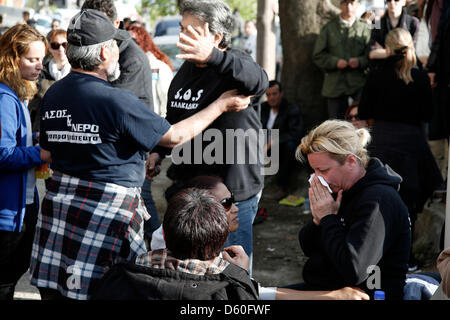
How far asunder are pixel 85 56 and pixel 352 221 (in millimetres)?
1421

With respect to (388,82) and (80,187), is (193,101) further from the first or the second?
(388,82)

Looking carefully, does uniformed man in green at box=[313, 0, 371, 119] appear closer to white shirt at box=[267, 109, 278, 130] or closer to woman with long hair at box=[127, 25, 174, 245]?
white shirt at box=[267, 109, 278, 130]

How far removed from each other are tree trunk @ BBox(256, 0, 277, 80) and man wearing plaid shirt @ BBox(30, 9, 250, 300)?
6.03m

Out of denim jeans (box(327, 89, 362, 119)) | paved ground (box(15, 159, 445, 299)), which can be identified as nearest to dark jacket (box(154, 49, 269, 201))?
paved ground (box(15, 159, 445, 299))

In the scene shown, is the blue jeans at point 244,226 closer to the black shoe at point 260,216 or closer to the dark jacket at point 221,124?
the dark jacket at point 221,124

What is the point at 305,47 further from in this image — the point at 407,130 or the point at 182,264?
the point at 182,264

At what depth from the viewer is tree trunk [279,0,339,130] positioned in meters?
7.26

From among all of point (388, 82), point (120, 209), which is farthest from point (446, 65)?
point (120, 209)

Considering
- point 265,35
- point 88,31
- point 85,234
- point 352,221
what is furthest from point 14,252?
point 265,35

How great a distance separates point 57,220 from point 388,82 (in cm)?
314

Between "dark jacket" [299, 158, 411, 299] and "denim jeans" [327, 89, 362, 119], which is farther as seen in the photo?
"denim jeans" [327, 89, 362, 119]

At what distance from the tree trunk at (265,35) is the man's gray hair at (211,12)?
17.6 feet

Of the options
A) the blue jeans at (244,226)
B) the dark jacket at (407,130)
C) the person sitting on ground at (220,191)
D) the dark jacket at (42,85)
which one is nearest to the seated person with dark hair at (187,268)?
the person sitting on ground at (220,191)

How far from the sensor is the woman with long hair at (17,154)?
317cm
